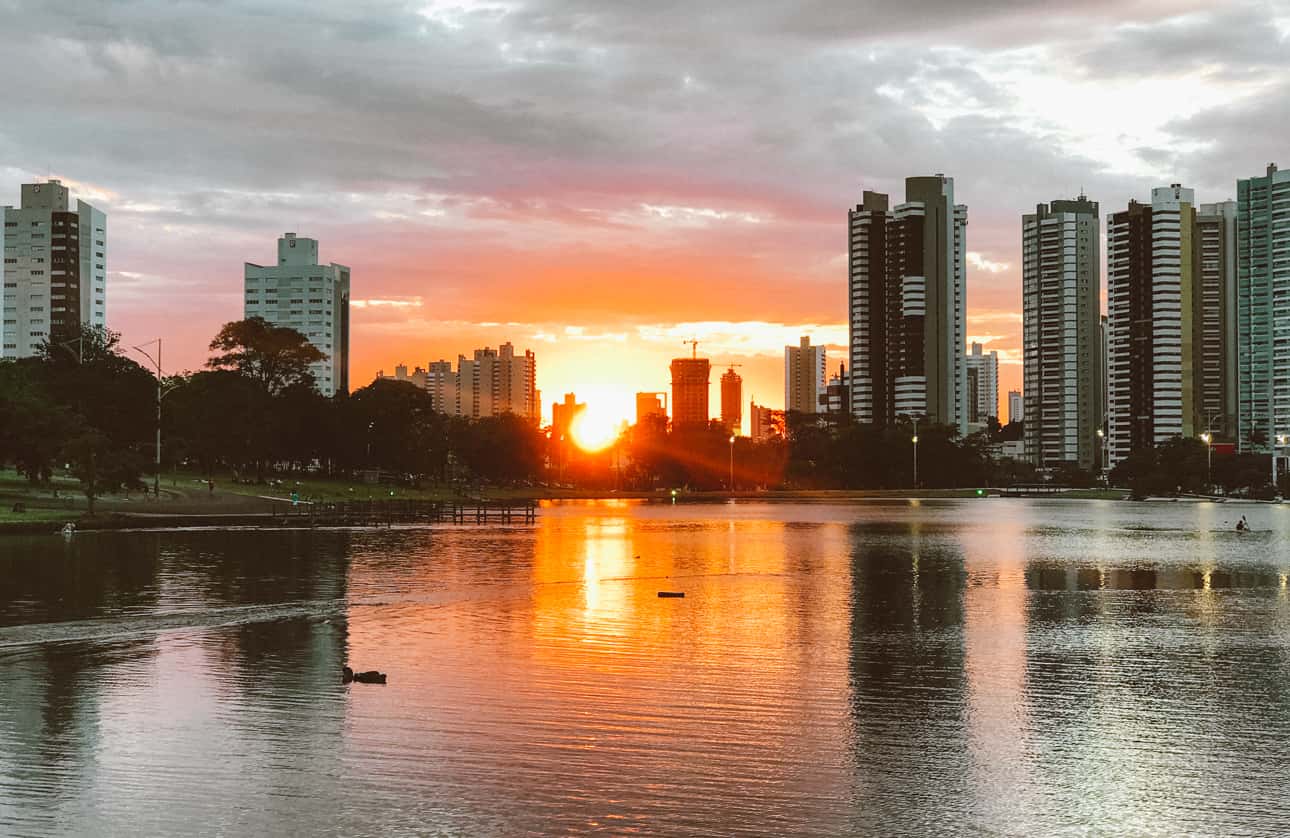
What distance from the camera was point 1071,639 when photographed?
2898 centimetres

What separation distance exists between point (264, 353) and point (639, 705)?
133m

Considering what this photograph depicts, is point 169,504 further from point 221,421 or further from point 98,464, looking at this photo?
point 221,421

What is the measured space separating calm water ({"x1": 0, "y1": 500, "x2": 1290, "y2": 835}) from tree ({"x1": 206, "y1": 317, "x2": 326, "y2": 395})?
10183 centimetres

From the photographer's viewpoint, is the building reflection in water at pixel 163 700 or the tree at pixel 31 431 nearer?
the building reflection in water at pixel 163 700

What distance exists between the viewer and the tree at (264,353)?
468 ft

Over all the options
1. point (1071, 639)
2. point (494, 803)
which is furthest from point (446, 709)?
point (1071, 639)

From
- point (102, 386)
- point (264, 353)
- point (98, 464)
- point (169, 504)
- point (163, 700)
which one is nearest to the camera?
point (163, 700)

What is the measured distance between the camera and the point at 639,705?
20344 millimetres

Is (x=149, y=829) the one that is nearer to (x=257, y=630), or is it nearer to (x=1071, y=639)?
(x=257, y=630)

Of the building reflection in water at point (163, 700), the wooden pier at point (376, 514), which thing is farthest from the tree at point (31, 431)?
the building reflection in water at point (163, 700)

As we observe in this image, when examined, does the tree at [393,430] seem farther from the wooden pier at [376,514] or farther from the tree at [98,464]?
the tree at [98,464]

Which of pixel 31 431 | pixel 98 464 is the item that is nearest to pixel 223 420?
pixel 31 431

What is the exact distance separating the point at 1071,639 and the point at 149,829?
860 inches

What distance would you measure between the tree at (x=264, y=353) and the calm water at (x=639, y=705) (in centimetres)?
10183
